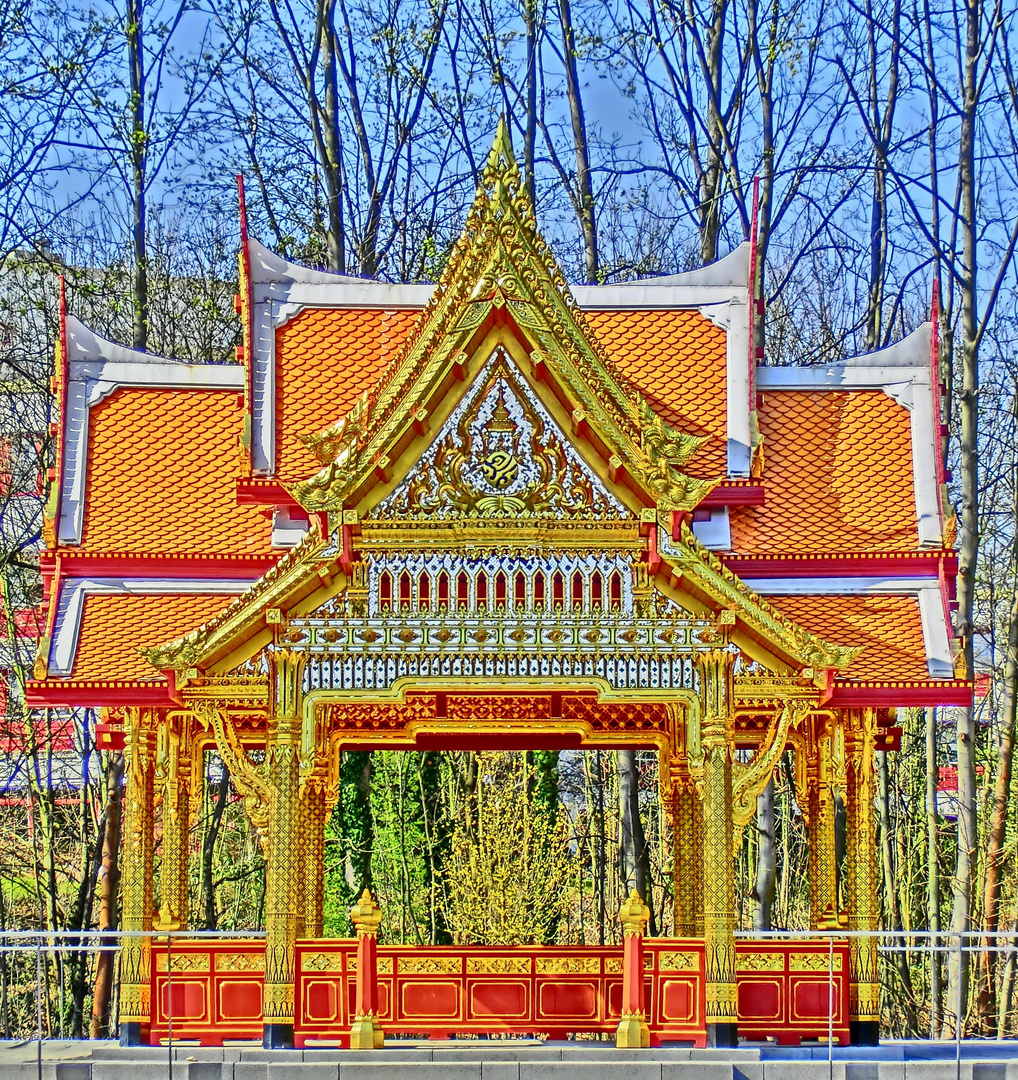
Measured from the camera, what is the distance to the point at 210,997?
55.3ft

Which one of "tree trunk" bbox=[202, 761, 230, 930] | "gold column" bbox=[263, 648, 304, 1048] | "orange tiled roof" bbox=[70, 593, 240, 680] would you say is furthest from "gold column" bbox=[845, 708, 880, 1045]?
"tree trunk" bbox=[202, 761, 230, 930]

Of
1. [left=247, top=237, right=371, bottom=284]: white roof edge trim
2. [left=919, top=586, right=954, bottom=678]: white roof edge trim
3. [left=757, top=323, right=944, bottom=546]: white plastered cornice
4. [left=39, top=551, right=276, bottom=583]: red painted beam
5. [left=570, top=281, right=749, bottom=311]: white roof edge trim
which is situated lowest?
[left=919, top=586, right=954, bottom=678]: white roof edge trim

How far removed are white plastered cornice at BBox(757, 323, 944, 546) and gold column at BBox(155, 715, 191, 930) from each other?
25.2 feet

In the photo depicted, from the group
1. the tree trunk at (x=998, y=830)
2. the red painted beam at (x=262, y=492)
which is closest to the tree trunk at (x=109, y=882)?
the red painted beam at (x=262, y=492)

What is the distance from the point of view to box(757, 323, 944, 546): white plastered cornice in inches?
753

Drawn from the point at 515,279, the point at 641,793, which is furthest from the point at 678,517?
the point at 641,793

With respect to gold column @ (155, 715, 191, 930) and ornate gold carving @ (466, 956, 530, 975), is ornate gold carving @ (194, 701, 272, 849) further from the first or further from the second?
ornate gold carving @ (466, 956, 530, 975)

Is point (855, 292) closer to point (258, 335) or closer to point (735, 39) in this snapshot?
point (735, 39)

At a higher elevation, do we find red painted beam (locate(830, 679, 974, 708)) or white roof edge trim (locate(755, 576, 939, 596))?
white roof edge trim (locate(755, 576, 939, 596))

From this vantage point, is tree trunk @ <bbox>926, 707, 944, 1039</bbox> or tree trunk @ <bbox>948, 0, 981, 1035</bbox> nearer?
tree trunk @ <bbox>948, 0, 981, 1035</bbox>

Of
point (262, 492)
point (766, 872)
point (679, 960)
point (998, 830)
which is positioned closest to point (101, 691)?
point (262, 492)

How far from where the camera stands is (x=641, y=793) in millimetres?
42000

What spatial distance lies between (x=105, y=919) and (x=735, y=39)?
66.7 feet

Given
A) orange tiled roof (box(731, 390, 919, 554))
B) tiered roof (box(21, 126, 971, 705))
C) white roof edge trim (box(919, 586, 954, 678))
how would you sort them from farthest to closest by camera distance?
orange tiled roof (box(731, 390, 919, 554)) → tiered roof (box(21, 126, 971, 705)) → white roof edge trim (box(919, 586, 954, 678))
